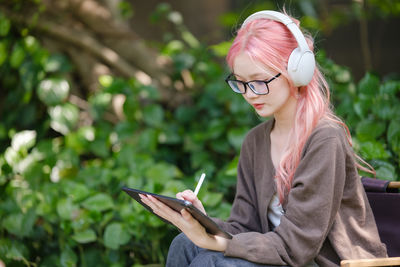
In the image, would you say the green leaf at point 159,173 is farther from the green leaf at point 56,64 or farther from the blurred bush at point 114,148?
the green leaf at point 56,64

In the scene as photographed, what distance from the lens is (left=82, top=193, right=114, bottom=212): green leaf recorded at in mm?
3012

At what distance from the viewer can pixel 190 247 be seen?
6.68ft

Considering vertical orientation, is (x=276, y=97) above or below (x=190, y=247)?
above

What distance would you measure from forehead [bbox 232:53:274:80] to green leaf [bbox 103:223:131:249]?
1325mm

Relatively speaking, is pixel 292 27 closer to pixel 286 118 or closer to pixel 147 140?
pixel 286 118

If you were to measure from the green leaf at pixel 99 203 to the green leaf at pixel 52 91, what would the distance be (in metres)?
1.25

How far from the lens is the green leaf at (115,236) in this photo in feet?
9.45

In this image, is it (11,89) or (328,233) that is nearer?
(328,233)

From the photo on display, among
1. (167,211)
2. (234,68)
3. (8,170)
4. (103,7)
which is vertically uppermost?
(234,68)

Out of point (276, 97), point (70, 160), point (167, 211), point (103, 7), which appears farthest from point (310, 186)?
point (103, 7)

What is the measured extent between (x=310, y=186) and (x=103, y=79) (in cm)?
267

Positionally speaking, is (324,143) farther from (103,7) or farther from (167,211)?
(103,7)

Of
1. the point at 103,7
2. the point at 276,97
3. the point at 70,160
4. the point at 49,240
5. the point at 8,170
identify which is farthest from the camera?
the point at 103,7

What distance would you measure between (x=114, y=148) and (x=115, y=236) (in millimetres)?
1357
